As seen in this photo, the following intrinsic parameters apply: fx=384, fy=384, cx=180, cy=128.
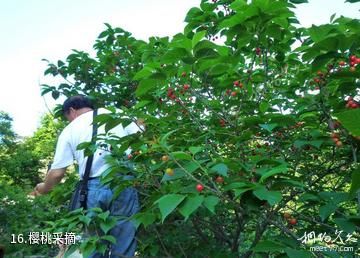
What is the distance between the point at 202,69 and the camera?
172cm

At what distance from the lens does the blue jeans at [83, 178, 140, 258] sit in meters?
2.82

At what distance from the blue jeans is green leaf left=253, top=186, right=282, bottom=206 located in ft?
5.65

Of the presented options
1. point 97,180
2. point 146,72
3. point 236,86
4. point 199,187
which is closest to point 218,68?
point 146,72

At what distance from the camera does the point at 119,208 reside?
9.50 ft

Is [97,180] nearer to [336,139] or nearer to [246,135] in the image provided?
[246,135]

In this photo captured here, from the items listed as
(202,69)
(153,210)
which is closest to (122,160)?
(153,210)

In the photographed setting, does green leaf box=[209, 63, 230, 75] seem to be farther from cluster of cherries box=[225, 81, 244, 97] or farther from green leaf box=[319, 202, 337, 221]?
green leaf box=[319, 202, 337, 221]

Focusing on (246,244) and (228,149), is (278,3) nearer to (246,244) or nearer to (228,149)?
(228,149)

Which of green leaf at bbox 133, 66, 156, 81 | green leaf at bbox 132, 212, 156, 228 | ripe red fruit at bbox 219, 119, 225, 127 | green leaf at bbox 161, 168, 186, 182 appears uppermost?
green leaf at bbox 133, 66, 156, 81

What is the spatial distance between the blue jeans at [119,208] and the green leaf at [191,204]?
162 cm

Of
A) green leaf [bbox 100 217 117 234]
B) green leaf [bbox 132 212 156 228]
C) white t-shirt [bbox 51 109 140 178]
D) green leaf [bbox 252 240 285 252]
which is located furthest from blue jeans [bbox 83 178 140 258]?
green leaf [bbox 252 240 285 252]

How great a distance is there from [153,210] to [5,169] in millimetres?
7542

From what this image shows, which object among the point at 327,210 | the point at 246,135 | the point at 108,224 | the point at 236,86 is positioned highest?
the point at 236,86

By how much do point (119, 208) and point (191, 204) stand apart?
5.64ft
